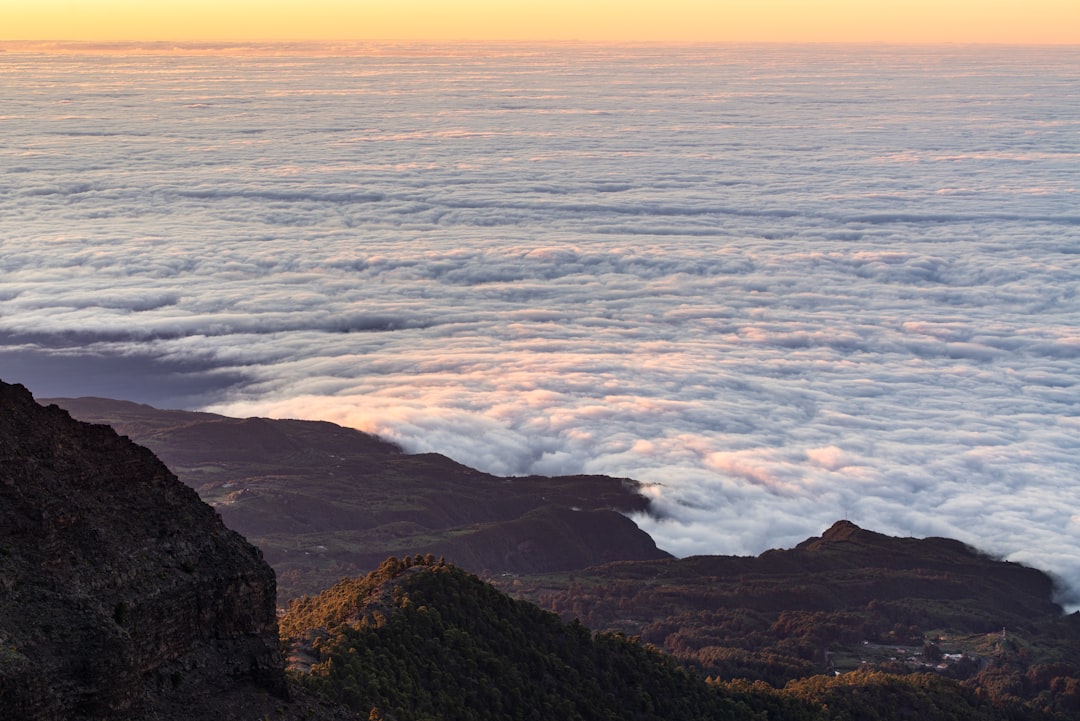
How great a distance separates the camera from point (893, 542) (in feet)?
420

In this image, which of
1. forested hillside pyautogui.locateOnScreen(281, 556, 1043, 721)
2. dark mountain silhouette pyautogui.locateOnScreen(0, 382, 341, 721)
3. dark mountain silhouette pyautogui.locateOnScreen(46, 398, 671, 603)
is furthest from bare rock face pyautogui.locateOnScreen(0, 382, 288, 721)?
dark mountain silhouette pyautogui.locateOnScreen(46, 398, 671, 603)

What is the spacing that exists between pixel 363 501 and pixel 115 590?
10358cm

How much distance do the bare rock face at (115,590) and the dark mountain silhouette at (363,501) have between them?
225 feet

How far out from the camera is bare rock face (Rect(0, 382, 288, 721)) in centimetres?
2364

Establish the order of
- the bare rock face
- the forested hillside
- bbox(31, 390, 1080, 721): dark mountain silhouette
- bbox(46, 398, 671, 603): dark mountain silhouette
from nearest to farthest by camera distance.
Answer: the bare rock face < the forested hillside < bbox(31, 390, 1080, 721): dark mountain silhouette < bbox(46, 398, 671, 603): dark mountain silhouette

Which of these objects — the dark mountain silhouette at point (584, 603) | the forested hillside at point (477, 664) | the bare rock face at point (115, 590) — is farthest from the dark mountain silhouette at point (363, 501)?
the bare rock face at point (115, 590)

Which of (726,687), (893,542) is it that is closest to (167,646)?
(726,687)

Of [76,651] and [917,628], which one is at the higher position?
[76,651]

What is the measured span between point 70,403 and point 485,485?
3905 cm

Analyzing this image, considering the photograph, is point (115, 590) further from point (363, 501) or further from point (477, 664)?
point (363, 501)

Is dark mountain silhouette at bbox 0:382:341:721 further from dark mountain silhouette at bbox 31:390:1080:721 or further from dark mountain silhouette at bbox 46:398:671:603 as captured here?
dark mountain silhouette at bbox 46:398:671:603

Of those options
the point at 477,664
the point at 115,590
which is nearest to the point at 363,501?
the point at 477,664

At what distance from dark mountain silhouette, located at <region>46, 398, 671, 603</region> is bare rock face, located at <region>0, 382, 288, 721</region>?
68449 mm

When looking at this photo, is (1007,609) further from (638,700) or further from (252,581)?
(252,581)
